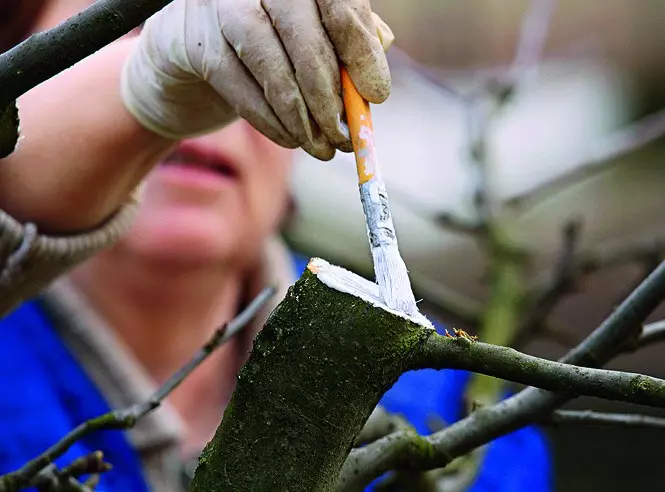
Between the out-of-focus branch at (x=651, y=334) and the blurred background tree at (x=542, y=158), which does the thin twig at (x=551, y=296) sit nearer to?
the blurred background tree at (x=542, y=158)

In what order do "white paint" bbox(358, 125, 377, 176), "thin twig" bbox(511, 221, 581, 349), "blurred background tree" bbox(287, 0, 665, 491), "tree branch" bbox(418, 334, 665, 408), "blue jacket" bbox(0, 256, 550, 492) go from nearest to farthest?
"tree branch" bbox(418, 334, 665, 408)
"white paint" bbox(358, 125, 377, 176)
"blue jacket" bbox(0, 256, 550, 492)
"thin twig" bbox(511, 221, 581, 349)
"blurred background tree" bbox(287, 0, 665, 491)

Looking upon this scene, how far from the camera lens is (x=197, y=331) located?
1.67 m

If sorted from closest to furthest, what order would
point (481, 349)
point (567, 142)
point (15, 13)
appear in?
point (481, 349)
point (15, 13)
point (567, 142)

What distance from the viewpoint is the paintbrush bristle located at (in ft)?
1.74

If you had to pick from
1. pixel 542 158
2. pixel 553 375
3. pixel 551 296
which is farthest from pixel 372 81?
pixel 542 158

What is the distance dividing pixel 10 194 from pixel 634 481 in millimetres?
2405

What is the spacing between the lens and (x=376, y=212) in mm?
580

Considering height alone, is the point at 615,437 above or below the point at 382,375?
above

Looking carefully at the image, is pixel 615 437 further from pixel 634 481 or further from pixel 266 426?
pixel 266 426

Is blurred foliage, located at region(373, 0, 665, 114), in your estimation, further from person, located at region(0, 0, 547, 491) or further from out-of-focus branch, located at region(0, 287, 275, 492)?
out-of-focus branch, located at region(0, 287, 275, 492)

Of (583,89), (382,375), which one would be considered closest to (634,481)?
(583,89)

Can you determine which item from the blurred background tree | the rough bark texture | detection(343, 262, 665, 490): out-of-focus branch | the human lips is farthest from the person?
the rough bark texture

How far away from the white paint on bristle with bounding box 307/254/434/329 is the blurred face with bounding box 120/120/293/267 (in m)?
0.92

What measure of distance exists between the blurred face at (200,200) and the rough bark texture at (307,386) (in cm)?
94
